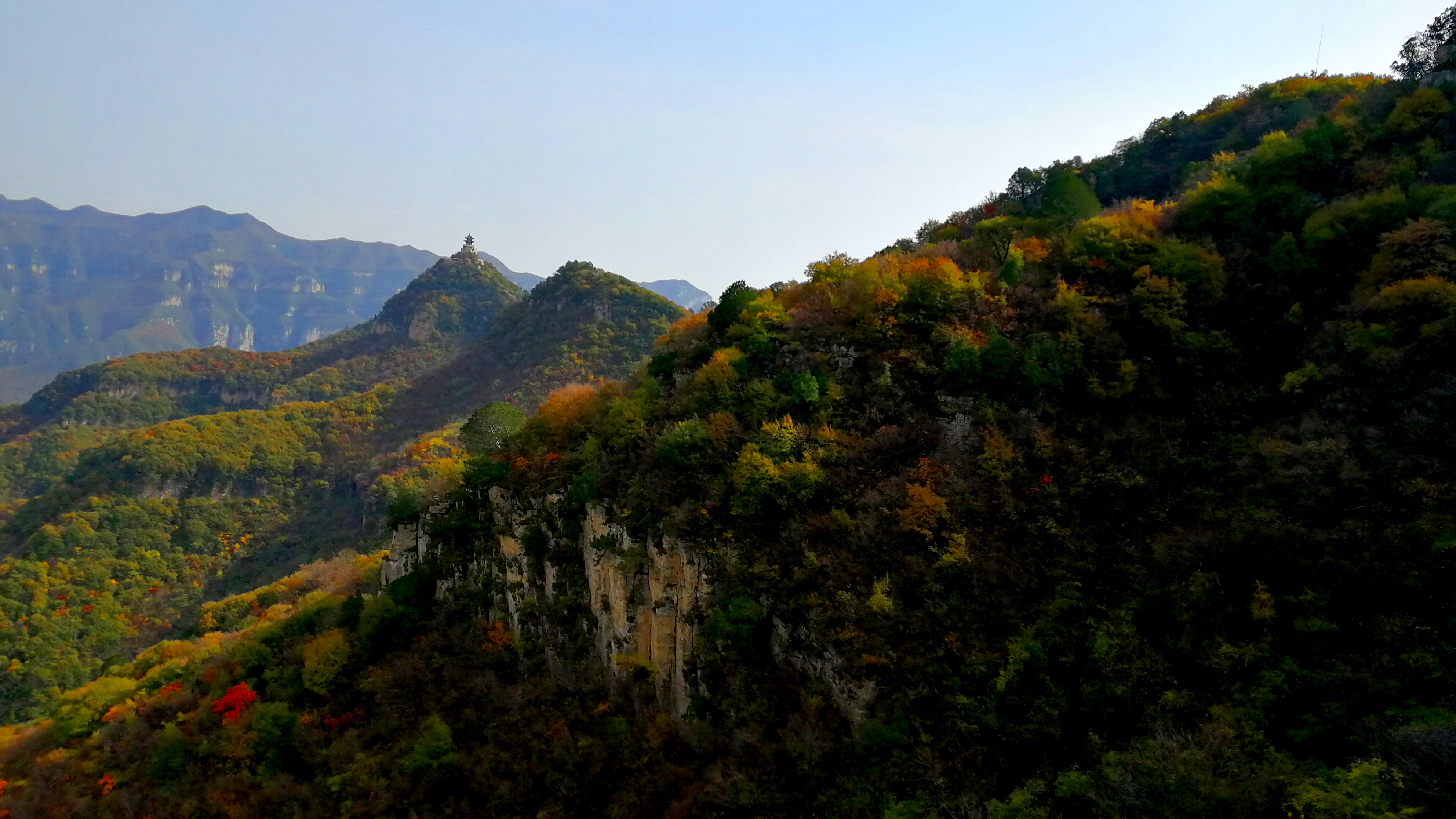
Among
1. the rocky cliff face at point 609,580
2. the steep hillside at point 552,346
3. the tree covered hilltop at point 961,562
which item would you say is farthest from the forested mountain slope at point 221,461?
the tree covered hilltop at point 961,562

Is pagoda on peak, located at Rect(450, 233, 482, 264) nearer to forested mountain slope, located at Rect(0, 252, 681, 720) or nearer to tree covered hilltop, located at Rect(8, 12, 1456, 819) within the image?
forested mountain slope, located at Rect(0, 252, 681, 720)

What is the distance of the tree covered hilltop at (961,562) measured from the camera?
11312mm

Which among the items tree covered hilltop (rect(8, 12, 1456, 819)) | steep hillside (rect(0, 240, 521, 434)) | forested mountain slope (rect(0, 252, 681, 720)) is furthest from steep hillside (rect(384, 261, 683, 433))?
tree covered hilltop (rect(8, 12, 1456, 819))

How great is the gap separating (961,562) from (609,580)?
10259 millimetres

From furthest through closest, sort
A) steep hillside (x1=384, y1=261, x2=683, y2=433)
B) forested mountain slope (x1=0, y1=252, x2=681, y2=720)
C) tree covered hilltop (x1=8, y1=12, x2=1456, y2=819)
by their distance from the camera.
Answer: steep hillside (x1=384, y1=261, x2=683, y2=433), forested mountain slope (x1=0, y1=252, x2=681, y2=720), tree covered hilltop (x1=8, y1=12, x2=1456, y2=819)

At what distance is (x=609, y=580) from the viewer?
1989 centimetres

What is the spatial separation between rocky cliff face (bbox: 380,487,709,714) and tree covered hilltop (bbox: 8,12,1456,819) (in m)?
0.12

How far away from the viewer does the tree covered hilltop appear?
37.1ft

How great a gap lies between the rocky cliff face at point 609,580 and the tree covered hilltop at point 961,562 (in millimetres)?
116

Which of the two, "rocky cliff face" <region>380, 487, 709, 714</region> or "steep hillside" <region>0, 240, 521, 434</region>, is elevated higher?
"steep hillside" <region>0, 240, 521, 434</region>

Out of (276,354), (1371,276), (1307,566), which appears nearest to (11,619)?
(1307,566)

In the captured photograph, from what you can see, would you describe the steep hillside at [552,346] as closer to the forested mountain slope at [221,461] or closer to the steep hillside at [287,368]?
the forested mountain slope at [221,461]

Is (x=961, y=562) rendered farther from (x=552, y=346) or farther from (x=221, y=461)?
(x=221, y=461)

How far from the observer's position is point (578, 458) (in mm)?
22656
